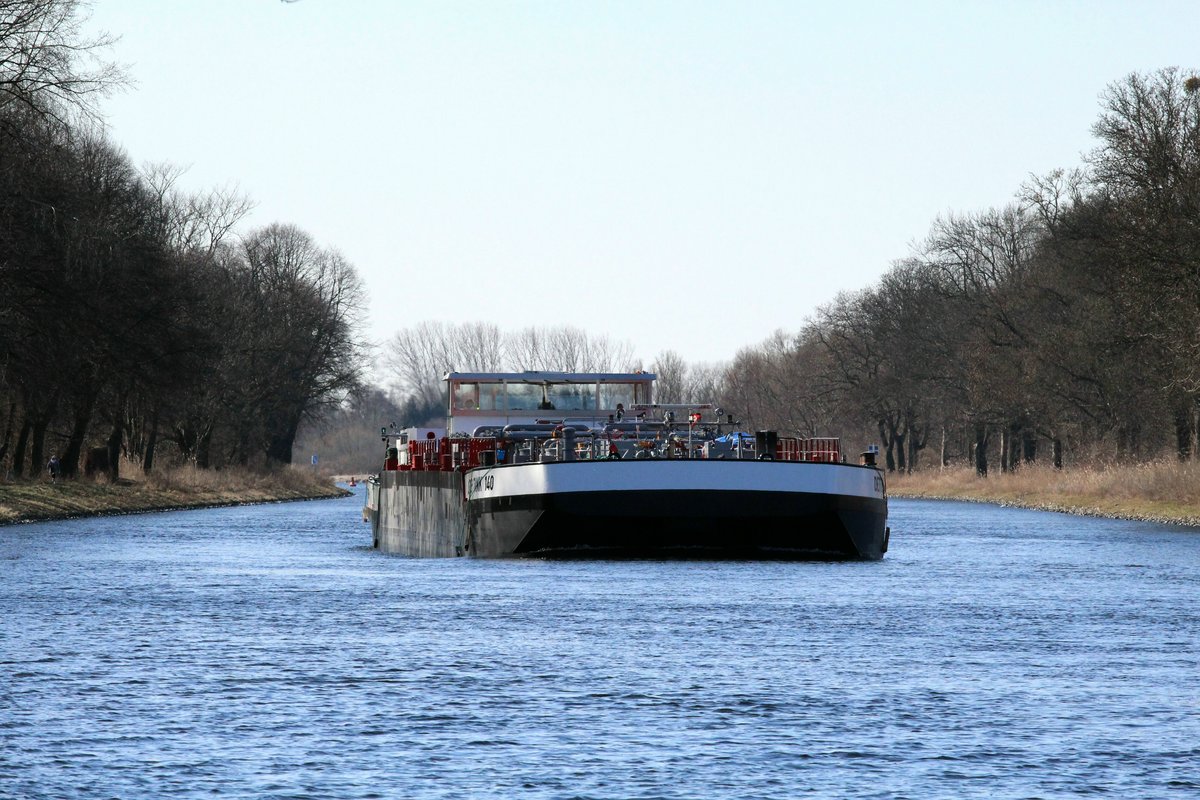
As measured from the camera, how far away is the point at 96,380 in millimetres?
59938

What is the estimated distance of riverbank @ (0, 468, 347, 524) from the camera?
5362 centimetres

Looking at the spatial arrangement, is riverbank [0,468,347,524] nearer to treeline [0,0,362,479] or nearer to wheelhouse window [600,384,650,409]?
treeline [0,0,362,479]

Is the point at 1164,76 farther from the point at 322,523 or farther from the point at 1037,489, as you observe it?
the point at 322,523

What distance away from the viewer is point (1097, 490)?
60.9 meters

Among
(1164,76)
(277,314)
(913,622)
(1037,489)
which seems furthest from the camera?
(277,314)

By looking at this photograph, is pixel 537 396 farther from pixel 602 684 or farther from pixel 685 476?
pixel 602 684

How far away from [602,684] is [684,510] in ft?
48.3

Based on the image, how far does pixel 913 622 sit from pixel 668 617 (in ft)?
9.10

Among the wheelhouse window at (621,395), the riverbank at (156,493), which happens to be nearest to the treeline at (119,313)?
the riverbank at (156,493)

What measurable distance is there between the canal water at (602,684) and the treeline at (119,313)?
63.5ft

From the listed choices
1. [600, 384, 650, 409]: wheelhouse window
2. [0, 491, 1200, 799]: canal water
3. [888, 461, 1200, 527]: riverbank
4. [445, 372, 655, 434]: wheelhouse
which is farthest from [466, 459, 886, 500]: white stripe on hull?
[888, 461, 1200, 527]: riverbank

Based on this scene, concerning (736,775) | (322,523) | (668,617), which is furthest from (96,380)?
(736,775)

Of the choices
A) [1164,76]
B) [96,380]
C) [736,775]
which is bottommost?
[736,775]

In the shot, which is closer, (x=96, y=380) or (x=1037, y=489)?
(x=96, y=380)
